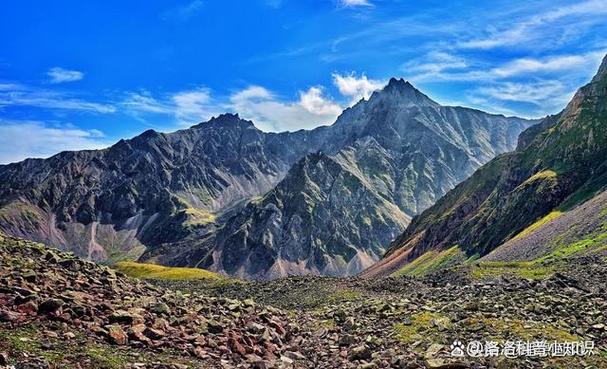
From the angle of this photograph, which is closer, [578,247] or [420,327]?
[420,327]

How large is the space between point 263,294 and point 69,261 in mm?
33576

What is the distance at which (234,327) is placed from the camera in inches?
1142

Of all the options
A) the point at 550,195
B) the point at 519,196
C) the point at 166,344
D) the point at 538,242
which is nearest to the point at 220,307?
the point at 166,344

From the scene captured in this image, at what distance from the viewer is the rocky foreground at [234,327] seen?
21812 millimetres

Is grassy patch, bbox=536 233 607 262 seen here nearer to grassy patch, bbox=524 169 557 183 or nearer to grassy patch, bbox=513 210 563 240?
grassy patch, bbox=513 210 563 240

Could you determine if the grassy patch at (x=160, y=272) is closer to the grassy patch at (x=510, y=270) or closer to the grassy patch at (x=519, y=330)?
the grassy patch at (x=510, y=270)

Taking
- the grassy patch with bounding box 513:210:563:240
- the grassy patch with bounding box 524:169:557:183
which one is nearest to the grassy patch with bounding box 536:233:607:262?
the grassy patch with bounding box 513:210:563:240

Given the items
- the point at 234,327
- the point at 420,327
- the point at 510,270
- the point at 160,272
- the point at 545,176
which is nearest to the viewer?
the point at 234,327

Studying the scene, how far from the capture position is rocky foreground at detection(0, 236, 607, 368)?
21.8m

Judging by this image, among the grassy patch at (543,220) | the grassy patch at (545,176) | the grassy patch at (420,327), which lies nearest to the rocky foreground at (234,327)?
the grassy patch at (420,327)

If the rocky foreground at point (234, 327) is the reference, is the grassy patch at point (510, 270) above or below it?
below

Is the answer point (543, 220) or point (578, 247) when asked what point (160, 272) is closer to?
point (578, 247)

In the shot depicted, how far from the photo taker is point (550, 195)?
178 meters

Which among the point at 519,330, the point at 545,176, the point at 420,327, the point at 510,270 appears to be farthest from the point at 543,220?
the point at 519,330
